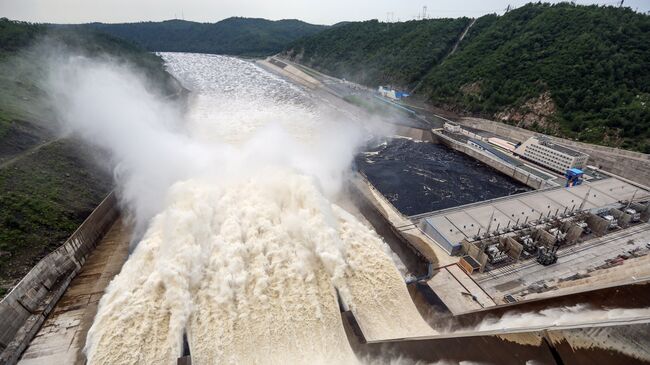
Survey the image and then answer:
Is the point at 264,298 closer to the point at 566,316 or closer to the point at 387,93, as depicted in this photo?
the point at 566,316

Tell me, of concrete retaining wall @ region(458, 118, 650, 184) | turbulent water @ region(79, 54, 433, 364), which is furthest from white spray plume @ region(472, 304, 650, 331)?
concrete retaining wall @ region(458, 118, 650, 184)

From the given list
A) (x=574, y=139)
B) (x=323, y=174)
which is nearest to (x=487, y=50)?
(x=574, y=139)

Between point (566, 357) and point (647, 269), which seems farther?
point (647, 269)

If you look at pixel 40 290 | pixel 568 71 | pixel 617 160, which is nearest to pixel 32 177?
pixel 40 290

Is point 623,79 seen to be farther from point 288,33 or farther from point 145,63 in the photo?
point 288,33

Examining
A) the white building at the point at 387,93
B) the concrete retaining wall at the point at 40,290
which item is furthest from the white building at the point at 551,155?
the concrete retaining wall at the point at 40,290

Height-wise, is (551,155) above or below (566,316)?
below

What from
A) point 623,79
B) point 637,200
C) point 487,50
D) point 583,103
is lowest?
point 637,200
